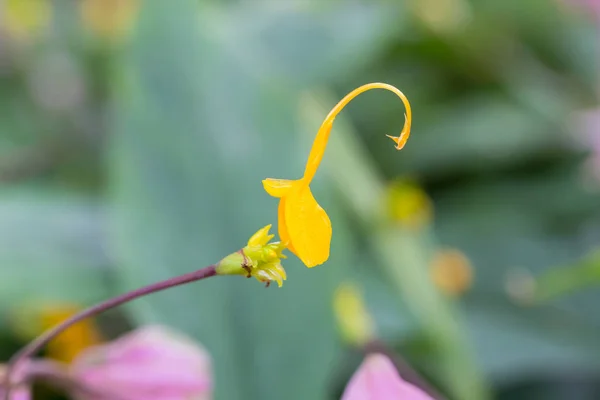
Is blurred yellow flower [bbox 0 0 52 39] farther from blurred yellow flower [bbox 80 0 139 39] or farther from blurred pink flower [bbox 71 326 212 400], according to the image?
blurred pink flower [bbox 71 326 212 400]

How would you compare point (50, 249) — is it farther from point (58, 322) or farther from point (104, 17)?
point (104, 17)

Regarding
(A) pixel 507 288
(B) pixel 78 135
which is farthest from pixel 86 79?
(A) pixel 507 288

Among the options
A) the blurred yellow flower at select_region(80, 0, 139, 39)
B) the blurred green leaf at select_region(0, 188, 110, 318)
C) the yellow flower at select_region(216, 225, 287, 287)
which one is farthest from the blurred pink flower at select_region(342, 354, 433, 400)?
the blurred yellow flower at select_region(80, 0, 139, 39)

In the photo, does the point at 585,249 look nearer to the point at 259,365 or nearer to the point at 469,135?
the point at 469,135

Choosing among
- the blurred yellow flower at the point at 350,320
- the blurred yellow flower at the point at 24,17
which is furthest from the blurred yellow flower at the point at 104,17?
the blurred yellow flower at the point at 350,320

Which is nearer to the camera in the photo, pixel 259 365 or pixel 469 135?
pixel 259 365

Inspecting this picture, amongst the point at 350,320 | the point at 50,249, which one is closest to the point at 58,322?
the point at 50,249
